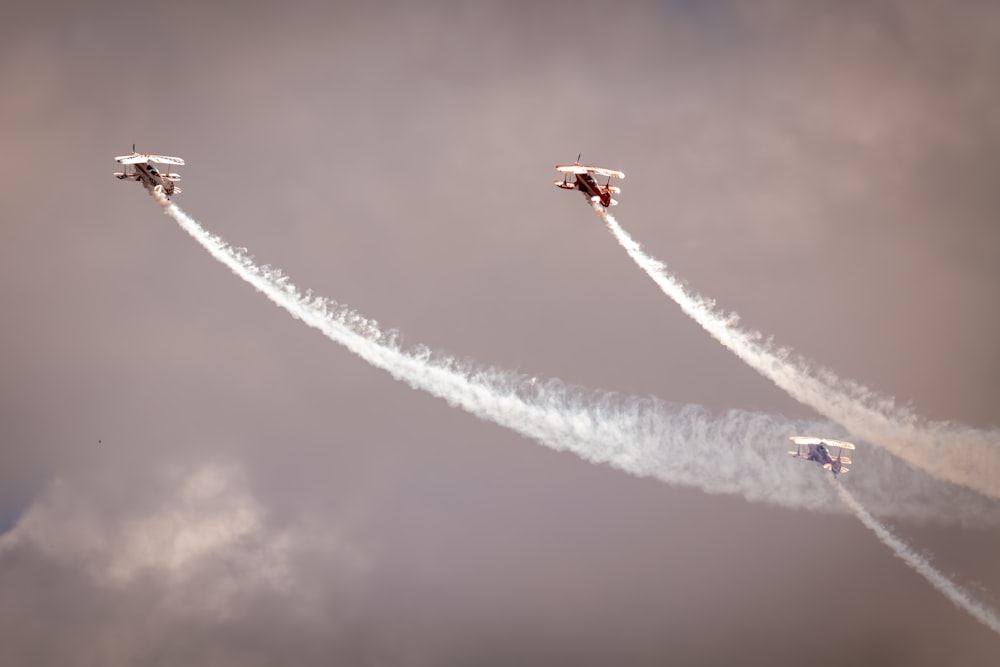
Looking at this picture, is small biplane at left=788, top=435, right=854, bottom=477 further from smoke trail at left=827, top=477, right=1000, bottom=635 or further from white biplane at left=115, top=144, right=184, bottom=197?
white biplane at left=115, top=144, right=184, bottom=197

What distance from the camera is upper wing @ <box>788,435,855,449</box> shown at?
82.1 m

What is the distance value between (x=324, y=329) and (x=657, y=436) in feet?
64.8

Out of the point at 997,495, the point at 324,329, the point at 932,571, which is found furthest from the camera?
the point at 932,571

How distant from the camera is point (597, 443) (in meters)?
A: 79.9

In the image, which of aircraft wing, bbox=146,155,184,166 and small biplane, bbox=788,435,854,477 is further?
small biplane, bbox=788,435,854,477

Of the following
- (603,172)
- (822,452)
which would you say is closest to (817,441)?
(822,452)

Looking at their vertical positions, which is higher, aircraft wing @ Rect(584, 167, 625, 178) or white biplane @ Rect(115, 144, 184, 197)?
aircraft wing @ Rect(584, 167, 625, 178)

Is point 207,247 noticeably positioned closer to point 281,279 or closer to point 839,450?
point 281,279

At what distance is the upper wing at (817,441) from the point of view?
82075 mm

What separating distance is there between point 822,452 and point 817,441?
1.67m

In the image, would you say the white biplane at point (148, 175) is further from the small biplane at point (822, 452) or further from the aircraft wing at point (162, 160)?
the small biplane at point (822, 452)

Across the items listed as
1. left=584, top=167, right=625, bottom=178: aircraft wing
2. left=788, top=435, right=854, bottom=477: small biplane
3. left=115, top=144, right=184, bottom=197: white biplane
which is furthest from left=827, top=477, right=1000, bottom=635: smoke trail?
left=115, top=144, right=184, bottom=197: white biplane

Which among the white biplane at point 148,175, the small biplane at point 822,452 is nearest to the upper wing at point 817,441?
the small biplane at point 822,452

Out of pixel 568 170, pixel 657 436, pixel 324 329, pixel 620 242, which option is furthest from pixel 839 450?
pixel 324 329
